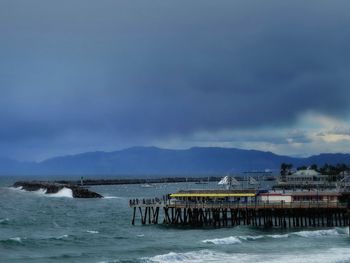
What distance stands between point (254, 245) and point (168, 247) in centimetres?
755

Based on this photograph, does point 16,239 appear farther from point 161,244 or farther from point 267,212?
point 267,212

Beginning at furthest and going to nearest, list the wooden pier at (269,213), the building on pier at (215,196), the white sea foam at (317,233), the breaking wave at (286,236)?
the building on pier at (215,196) < the wooden pier at (269,213) < the white sea foam at (317,233) < the breaking wave at (286,236)

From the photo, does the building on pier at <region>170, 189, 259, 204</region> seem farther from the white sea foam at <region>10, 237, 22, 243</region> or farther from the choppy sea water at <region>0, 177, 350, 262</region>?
the white sea foam at <region>10, 237, 22, 243</region>

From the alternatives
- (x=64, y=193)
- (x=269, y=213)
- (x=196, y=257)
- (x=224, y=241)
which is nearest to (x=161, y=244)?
(x=224, y=241)

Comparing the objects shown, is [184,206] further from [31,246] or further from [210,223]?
[31,246]

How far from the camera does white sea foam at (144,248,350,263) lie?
153 ft

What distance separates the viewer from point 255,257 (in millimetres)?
48219

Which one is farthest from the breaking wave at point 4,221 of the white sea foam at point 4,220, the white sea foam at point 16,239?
the white sea foam at point 16,239

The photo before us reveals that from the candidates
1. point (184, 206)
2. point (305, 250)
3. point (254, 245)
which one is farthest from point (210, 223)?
point (305, 250)

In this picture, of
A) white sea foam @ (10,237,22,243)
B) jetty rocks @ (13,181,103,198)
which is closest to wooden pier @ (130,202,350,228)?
white sea foam @ (10,237,22,243)

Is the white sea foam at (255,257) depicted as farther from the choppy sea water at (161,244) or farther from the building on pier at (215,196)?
the building on pier at (215,196)

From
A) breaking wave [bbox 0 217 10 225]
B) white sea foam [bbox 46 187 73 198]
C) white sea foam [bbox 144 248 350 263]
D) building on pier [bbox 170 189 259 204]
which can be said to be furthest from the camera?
white sea foam [bbox 46 187 73 198]

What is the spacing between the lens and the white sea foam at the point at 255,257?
46513 mm

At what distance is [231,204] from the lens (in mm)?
68562
